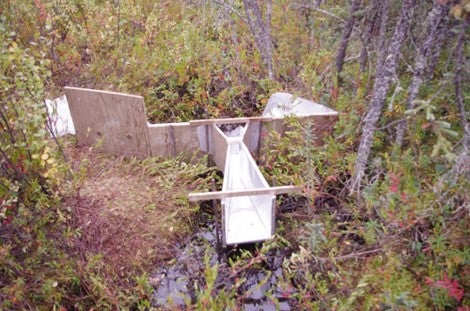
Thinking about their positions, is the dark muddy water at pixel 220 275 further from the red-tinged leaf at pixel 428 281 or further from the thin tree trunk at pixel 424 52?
the thin tree trunk at pixel 424 52

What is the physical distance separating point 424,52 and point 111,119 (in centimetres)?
324

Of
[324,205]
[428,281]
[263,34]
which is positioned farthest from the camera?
[263,34]

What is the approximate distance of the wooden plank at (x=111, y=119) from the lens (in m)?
4.18

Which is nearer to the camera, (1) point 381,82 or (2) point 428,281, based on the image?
(2) point 428,281

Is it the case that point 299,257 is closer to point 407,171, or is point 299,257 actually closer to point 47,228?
point 407,171

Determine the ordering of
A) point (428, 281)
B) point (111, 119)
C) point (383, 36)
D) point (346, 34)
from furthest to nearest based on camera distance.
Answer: point (111, 119) → point (346, 34) → point (383, 36) → point (428, 281)

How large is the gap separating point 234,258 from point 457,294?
1.82 meters

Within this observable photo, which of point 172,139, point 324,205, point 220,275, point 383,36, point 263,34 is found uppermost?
point 383,36

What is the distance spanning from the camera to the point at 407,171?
306 cm

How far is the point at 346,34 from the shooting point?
4.02 meters

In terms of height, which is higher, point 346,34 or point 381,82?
point 346,34

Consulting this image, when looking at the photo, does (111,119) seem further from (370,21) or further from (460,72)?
(460,72)

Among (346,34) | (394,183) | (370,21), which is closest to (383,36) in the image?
(370,21)

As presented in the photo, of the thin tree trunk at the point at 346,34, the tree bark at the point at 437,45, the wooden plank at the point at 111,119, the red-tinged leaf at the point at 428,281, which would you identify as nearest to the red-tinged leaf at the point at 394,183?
the red-tinged leaf at the point at 428,281
